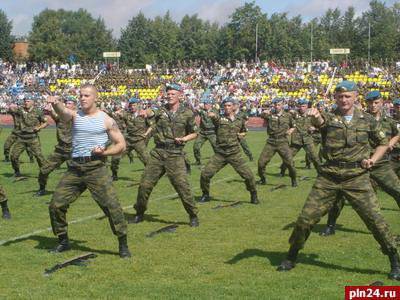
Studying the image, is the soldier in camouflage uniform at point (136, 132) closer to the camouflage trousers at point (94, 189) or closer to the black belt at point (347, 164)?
the camouflage trousers at point (94, 189)

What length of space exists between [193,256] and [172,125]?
271 centimetres

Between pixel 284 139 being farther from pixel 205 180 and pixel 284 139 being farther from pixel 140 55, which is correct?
pixel 140 55

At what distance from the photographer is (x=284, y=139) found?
15.4m

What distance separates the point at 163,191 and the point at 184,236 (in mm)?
5194

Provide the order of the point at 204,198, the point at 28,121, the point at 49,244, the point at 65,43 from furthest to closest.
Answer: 1. the point at 65,43
2. the point at 28,121
3. the point at 204,198
4. the point at 49,244

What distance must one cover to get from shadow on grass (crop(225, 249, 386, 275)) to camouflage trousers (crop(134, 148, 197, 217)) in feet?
6.27

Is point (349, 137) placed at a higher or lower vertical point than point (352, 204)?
higher

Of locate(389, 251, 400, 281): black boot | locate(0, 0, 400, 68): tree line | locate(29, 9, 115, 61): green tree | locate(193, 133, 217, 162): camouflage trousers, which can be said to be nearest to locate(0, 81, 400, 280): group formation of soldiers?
locate(389, 251, 400, 281): black boot

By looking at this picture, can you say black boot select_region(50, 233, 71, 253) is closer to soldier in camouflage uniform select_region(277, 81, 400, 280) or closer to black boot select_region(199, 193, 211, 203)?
soldier in camouflage uniform select_region(277, 81, 400, 280)

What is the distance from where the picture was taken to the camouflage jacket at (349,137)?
7.45 meters

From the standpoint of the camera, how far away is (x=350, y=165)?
7492mm

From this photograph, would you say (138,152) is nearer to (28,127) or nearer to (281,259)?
(28,127)

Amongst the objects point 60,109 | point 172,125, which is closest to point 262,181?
point 172,125

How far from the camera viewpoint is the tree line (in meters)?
83.9
